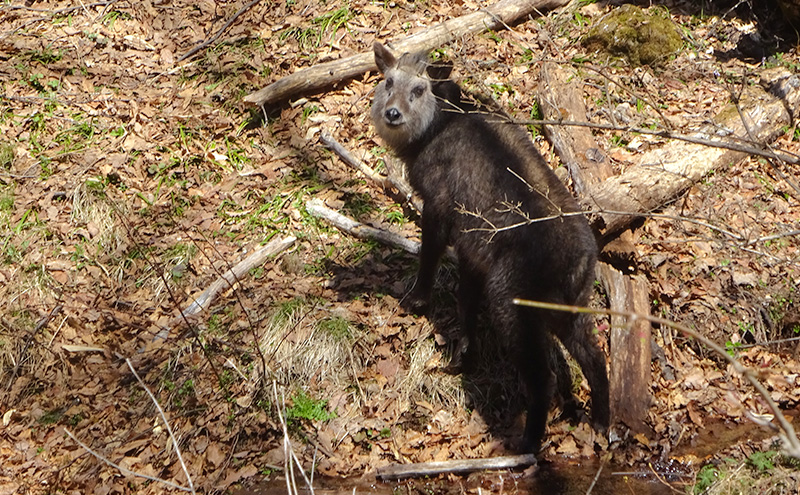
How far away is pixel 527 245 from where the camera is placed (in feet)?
17.4

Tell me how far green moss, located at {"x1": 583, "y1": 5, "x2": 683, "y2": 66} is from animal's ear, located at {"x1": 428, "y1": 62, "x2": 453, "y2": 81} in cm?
299

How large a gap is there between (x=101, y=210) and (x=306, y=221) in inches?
89.1

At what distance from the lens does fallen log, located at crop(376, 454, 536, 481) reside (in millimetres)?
5480

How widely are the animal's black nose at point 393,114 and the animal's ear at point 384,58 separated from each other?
67 centimetres

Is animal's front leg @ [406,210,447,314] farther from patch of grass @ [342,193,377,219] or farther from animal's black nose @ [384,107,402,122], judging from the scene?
patch of grass @ [342,193,377,219]

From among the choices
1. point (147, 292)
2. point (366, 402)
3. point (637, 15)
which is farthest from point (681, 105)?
point (147, 292)

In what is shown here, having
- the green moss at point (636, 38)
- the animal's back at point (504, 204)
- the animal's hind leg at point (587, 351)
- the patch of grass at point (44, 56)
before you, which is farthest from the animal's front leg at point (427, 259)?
the patch of grass at point (44, 56)

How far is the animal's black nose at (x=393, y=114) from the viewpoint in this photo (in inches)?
254

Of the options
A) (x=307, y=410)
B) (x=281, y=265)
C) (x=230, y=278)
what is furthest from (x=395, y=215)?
(x=307, y=410)

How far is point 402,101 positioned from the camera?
6.59m

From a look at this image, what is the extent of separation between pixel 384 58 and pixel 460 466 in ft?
12.6

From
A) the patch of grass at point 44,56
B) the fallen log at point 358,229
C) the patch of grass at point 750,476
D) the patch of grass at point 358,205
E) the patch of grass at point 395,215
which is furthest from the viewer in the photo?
the patch of grass at point 44,56

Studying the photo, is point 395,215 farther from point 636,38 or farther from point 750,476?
point 750,476

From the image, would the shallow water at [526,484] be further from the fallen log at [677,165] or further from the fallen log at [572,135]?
the fallen log at [572,135]
